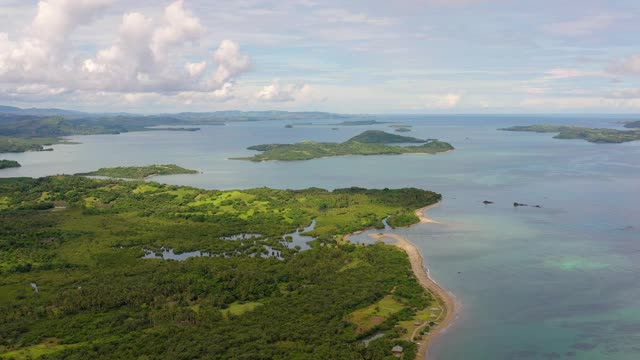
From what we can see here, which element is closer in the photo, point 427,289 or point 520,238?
point 427,289

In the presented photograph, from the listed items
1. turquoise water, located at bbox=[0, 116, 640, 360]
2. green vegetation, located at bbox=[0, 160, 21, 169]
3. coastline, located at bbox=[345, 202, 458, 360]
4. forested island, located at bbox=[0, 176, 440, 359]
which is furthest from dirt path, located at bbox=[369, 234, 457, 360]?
green vegetation, located at bbox=[0, 160, 21, 169]

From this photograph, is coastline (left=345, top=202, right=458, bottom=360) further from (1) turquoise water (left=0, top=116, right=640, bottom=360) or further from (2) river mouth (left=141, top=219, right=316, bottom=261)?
(2) river mouth (left=141, top=219, right=316, bottom=261)

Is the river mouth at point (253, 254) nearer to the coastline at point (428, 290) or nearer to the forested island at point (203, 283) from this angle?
the forested island at point (203, 283)

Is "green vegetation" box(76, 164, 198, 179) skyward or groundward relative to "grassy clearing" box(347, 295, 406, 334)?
skyward

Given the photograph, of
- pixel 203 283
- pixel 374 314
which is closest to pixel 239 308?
pixel 203 283

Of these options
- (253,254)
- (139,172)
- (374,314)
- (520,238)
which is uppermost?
(139,172)

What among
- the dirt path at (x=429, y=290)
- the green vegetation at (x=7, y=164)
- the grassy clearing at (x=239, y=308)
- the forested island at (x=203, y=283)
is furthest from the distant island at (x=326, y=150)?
the grassy clearing at (x=239, y=308)

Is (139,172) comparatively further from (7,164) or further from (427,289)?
(427,289)
